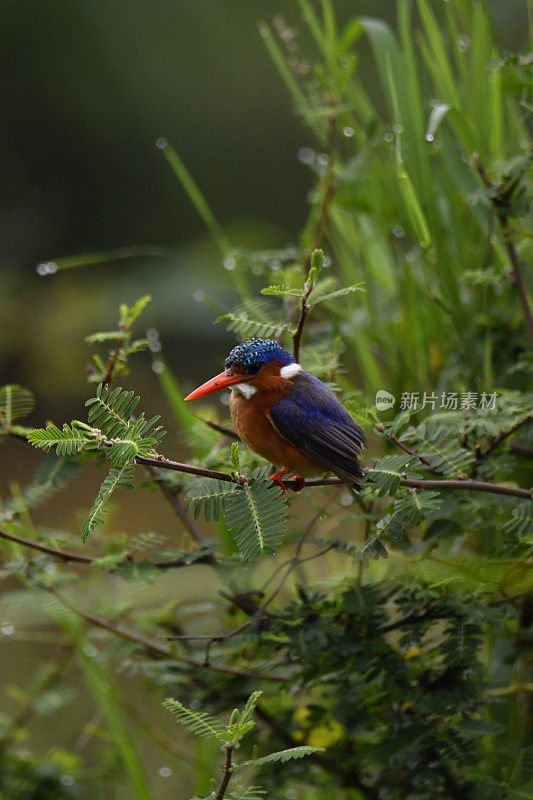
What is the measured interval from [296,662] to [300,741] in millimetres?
115

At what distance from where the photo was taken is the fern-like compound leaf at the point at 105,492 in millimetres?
493

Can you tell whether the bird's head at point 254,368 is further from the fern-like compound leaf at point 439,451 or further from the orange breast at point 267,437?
the fern-like compound leaf at point 439,451

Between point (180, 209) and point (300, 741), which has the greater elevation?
point (300, 741)

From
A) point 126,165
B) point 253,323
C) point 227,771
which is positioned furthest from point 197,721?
point 126,165

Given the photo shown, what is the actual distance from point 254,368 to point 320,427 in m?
0.07

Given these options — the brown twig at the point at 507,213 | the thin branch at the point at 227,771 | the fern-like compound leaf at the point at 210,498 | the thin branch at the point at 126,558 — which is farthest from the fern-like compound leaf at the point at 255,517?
the brown twig at the point at 507,213

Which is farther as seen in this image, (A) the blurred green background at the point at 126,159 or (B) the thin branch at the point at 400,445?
(A) the blurred green background at the point at 126,159

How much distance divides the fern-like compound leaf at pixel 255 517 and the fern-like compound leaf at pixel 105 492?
0.07 meters

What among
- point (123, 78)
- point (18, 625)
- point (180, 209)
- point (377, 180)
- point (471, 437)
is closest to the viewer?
point (471, 437)

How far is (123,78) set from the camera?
3092mm

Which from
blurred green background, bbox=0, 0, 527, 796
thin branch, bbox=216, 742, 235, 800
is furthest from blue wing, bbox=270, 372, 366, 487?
blurred green background, bbox=0, 0, 527, 796

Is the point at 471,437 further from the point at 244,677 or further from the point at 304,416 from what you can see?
the point at 244,677

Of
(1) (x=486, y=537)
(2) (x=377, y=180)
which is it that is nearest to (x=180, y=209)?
(2) (x=377, y=180)

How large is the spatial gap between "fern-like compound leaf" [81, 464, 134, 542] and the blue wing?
16 cm
